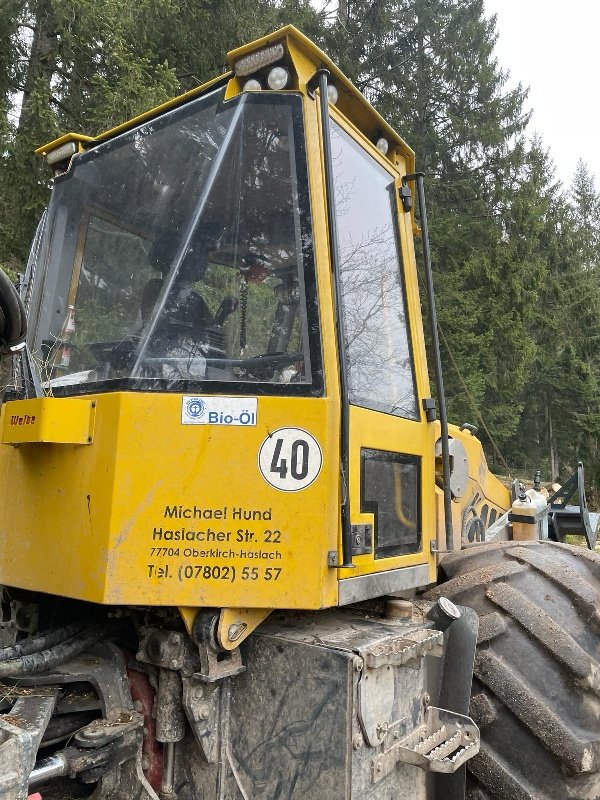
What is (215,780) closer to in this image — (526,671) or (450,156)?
(526,671)

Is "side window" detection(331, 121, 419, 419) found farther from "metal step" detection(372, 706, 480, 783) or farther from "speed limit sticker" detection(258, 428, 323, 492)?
"metal step" detection(372, 706, 480, 783)

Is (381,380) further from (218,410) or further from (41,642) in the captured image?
(41,642)

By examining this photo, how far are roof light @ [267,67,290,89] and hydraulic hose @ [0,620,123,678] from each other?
192 cm

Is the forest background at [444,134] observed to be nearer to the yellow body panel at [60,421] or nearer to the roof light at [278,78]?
the roof light at [278,78]

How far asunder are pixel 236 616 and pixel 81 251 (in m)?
1.62

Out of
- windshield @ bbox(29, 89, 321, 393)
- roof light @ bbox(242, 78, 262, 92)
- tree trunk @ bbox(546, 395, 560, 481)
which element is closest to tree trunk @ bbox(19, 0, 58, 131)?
windshield @ bbox(29, 89, 321, 393)

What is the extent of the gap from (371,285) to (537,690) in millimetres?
1594

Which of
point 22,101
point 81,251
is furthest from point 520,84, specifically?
point 81,251

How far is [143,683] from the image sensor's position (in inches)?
A: 88.5

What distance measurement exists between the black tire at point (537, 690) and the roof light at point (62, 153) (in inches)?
98.1

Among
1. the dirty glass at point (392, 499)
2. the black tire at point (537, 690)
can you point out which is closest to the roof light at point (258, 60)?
the dirty glass at point (392, 499)

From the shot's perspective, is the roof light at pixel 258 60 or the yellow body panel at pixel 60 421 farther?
the roof light at pixel 258 60

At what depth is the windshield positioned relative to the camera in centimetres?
215

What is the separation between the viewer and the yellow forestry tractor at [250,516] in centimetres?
203
